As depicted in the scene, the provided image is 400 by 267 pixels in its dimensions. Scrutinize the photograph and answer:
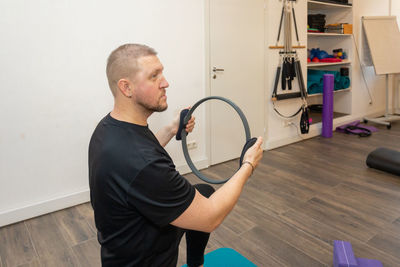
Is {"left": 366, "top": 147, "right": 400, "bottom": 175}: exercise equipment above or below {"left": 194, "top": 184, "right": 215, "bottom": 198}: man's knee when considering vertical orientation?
below

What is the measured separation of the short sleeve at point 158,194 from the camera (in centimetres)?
101

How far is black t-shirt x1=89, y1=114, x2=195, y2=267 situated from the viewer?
1019 millimetres

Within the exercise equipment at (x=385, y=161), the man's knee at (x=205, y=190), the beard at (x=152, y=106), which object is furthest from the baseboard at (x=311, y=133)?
the beard at (x=152, y=106)

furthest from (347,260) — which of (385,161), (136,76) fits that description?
(385,161)

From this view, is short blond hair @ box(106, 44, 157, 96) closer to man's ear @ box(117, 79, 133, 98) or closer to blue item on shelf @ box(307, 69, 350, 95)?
man's ear @ box(117, 79, 133, 98)

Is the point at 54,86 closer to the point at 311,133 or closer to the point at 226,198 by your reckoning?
the point at 226,198

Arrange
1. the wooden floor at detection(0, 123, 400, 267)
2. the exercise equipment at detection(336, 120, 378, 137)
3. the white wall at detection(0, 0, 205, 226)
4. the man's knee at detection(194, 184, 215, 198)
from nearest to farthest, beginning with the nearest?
the man's knee at detection(194, 184, 215, 198) → the wooden floor at detection(0, 123, 400, 267) → the white wall at detection(0, 0, 205, 226) → the exercise equipment at detection(336, 120, 378, 137)

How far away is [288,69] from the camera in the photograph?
12.9 ft

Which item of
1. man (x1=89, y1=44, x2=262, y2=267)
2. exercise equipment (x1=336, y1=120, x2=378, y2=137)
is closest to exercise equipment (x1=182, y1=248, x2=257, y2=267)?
man (x1=89, y1=44, x2=262, y2=267)

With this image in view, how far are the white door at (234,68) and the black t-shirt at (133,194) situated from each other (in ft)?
7.72

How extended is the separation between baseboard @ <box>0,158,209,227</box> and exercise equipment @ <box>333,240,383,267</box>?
198 cm

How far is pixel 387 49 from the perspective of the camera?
4906 mm

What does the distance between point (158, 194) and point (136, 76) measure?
1.38 feet

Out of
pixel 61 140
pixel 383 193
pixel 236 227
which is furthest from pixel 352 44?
pixel 61 140
